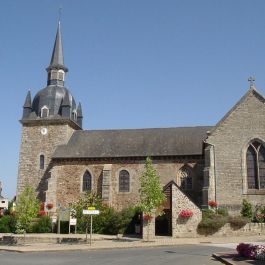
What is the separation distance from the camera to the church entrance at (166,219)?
28.4 metres

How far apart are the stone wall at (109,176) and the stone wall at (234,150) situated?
4.67 m

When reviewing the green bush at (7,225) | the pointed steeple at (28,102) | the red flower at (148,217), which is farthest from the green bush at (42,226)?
the pointed steeple at (28,102)

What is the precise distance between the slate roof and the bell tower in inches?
57.8

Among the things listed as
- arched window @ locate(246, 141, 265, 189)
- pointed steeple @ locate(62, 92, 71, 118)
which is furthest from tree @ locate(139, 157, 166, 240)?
pointed steeple @ locate(62, 92, 71, 118)

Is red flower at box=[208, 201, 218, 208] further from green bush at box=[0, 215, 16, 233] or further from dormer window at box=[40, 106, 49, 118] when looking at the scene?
dormer window at box=[40, 106, 49, 118]

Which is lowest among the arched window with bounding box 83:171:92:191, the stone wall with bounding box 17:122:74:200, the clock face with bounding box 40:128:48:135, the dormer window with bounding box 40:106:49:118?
the arched window with bounding box 83:171:92:191

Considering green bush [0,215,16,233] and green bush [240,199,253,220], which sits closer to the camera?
green bush [240,199,253,220]

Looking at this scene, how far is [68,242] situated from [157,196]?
20.2 feet

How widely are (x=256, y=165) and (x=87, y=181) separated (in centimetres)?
1536

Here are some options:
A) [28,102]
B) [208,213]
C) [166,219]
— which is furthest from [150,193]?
[28,102]

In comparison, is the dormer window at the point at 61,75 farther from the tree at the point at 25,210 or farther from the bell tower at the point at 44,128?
the tree at the point at 25,210

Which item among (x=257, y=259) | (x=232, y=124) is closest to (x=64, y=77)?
(x=232, y=124)

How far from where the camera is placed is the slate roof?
37.0 metres

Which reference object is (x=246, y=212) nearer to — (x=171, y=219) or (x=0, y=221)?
(x=171, y=219)
